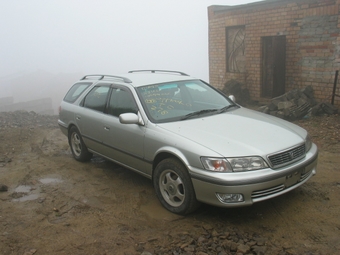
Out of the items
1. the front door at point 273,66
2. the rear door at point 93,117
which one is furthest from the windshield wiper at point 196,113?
the front door at point 273,66

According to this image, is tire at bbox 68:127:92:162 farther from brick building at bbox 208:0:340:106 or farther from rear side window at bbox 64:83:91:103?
brick building at bbox 208:0:340:106

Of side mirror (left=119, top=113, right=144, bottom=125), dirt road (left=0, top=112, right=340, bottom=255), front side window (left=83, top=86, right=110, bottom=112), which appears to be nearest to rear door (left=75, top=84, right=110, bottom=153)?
front side window (left=83, top=86, right=110, bottom=112)

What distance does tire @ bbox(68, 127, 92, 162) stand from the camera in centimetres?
646

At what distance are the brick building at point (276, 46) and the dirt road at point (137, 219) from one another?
13.2 feet

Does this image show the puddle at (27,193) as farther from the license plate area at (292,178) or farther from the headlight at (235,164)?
the license plate area at (292,178)

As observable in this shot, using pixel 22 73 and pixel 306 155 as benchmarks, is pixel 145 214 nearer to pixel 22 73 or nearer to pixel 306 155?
pixel 306 155

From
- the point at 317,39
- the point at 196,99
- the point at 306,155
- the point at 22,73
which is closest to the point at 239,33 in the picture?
the point at 317,39

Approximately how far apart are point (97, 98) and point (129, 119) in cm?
154

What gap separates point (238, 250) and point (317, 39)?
297 inches

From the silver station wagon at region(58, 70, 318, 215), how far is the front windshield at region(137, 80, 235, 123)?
13 mm

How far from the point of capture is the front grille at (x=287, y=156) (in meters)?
3.94

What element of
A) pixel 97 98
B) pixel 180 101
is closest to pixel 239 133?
pixel 180 101

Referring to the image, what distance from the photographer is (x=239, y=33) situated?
11703 mm

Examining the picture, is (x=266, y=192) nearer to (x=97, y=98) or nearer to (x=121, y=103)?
(x=121, y=103)
